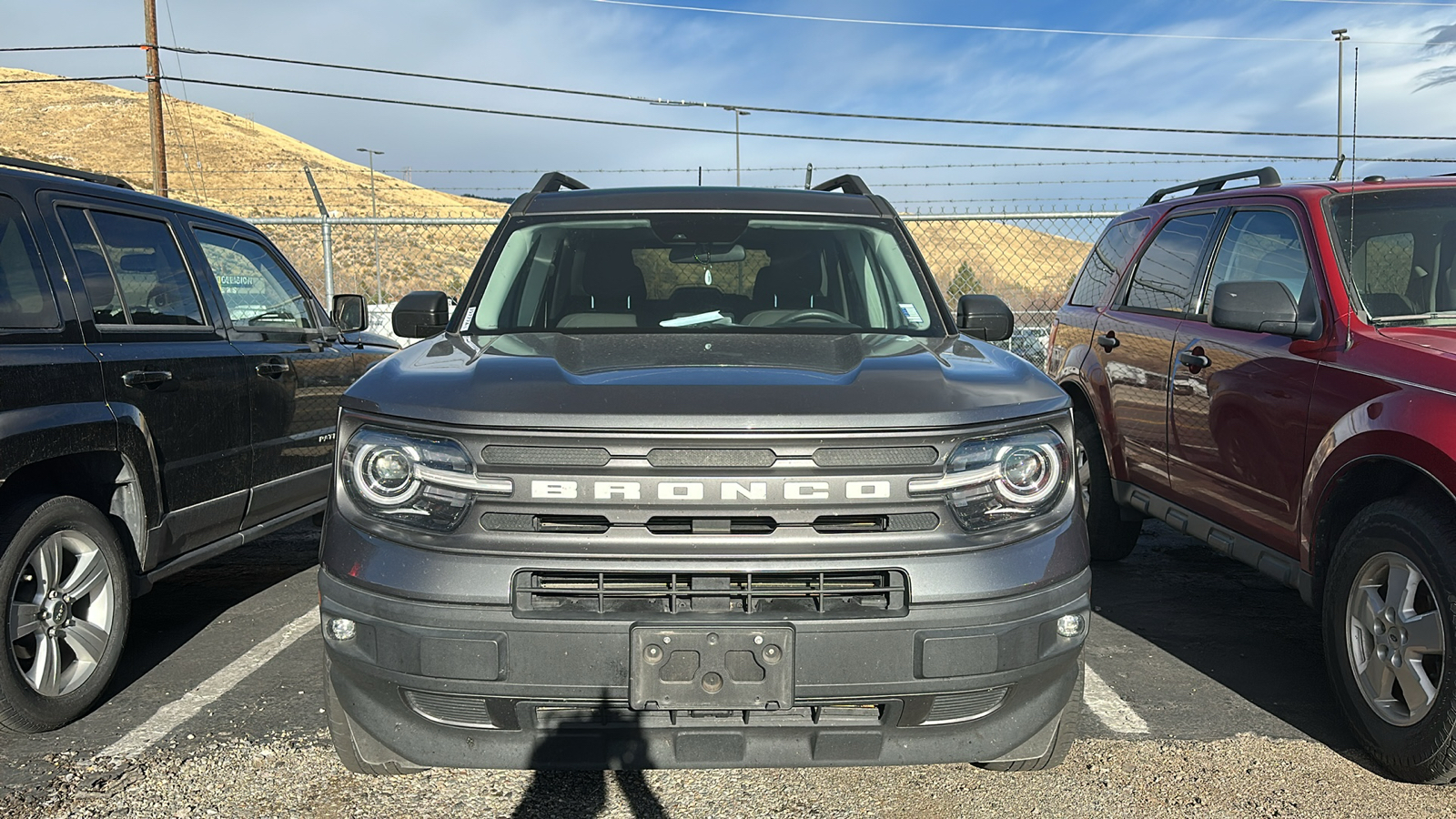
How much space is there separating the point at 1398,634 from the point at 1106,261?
318 cm

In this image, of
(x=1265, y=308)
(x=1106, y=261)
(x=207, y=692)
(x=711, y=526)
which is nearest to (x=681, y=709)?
(x=711, y=526)

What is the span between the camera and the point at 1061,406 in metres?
2.70

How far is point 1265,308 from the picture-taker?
12.6 feet

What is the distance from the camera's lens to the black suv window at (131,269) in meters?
3.98

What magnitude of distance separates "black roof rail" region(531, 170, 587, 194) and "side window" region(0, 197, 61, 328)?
1.77 m

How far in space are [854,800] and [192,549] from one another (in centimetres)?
299

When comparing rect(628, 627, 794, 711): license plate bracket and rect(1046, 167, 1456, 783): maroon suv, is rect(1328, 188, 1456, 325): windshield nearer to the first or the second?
rect(1046, 167, 1456, 783): maroon suv

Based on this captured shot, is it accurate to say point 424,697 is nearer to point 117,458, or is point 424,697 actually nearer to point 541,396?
point 541,396

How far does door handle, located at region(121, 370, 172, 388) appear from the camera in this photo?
3.93 meters

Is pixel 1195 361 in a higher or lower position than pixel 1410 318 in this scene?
lower

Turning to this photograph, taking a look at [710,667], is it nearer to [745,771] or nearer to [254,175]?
[745,771]

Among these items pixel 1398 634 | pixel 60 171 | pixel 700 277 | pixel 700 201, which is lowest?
pixel 1398 634

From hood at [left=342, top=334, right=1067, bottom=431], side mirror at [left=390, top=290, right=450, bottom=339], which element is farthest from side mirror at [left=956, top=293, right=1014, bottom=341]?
side mirror at [left=390, top=290, right=450, bottom=339]

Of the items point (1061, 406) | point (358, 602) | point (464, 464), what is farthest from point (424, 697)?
point (1061, 406)
